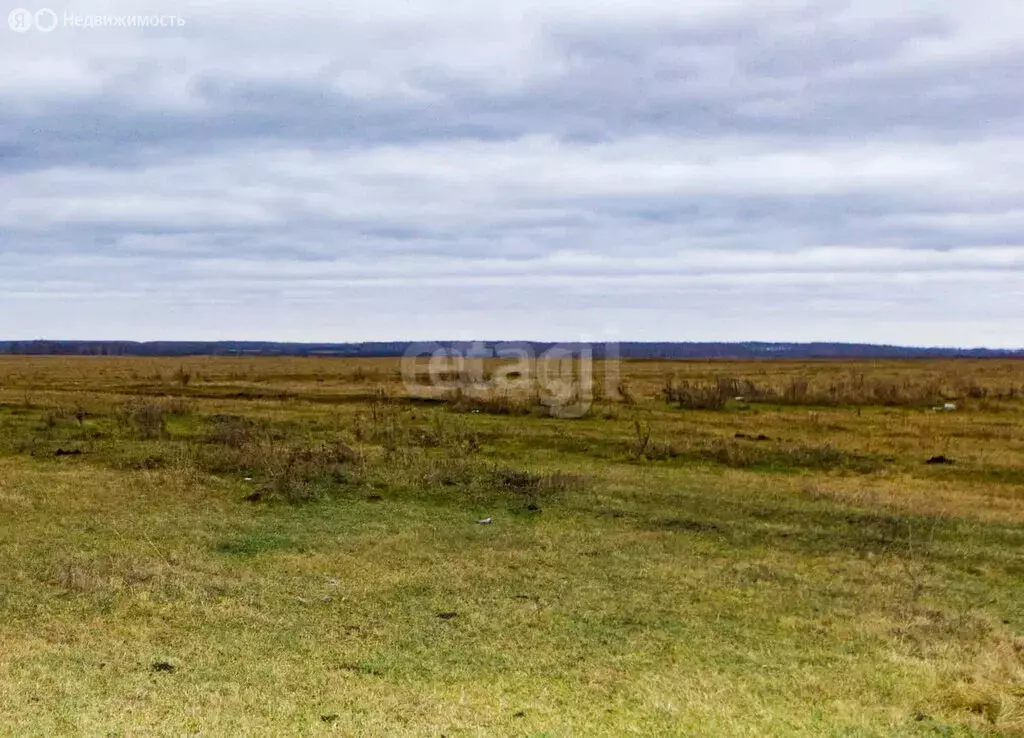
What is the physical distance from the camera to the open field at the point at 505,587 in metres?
6.85

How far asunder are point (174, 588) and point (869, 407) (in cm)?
2824

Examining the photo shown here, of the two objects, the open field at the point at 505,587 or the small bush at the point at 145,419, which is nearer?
the open field at the point at 505,587

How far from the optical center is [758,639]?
8.53m

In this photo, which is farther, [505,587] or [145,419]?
[145,419]

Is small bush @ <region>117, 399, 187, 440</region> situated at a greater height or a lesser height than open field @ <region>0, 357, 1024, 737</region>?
greater

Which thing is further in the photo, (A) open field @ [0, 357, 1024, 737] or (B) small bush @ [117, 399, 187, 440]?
(B) small bush @ [117, 399, 187, 440]

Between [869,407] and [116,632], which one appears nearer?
[116,632]

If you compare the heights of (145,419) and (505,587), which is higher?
(145,419)

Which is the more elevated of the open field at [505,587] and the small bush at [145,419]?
the small bush at [145,419]

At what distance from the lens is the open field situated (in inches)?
270

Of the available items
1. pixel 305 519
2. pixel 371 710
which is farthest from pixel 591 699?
pixel 305 519

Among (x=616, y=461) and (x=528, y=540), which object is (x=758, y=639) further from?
(x=616, y=461)

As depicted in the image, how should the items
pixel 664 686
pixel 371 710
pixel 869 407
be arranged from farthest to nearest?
1. pixel 869 407
2. pixel 664 686
3. pixel 371 710

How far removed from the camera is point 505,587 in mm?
10219
